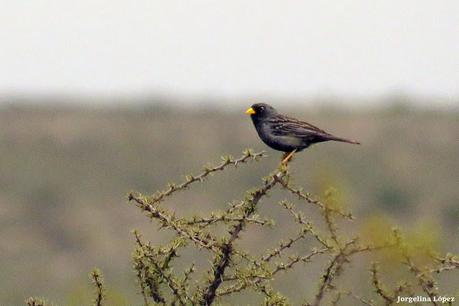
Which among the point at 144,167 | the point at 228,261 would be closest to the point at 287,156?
the point at 228,261

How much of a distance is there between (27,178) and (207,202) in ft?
22.3

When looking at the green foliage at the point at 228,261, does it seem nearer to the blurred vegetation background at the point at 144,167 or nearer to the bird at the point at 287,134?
the bird at the point at 287,134

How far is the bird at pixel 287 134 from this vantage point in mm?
9758

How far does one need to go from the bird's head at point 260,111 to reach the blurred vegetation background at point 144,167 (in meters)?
23.2

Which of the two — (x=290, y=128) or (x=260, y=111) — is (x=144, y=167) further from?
(x=290, y=128)

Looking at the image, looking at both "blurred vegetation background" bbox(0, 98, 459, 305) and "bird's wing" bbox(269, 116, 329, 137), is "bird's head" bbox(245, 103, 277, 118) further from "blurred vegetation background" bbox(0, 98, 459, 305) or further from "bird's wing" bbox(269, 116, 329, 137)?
"blurred vegetation background" bbox(0, 98, 459, 305)

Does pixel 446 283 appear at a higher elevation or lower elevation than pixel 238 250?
lower

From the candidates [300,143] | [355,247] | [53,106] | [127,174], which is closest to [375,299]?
[355,247]

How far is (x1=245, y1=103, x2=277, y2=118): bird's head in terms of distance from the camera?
1038 centimetres

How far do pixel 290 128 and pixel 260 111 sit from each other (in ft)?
1.92

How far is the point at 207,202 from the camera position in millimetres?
42125

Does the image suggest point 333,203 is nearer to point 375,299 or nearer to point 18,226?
point 375,299

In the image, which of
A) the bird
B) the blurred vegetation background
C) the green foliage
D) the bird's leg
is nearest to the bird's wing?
the bird

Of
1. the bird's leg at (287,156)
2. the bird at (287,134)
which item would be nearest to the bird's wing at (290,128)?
the bird at (287,134)
